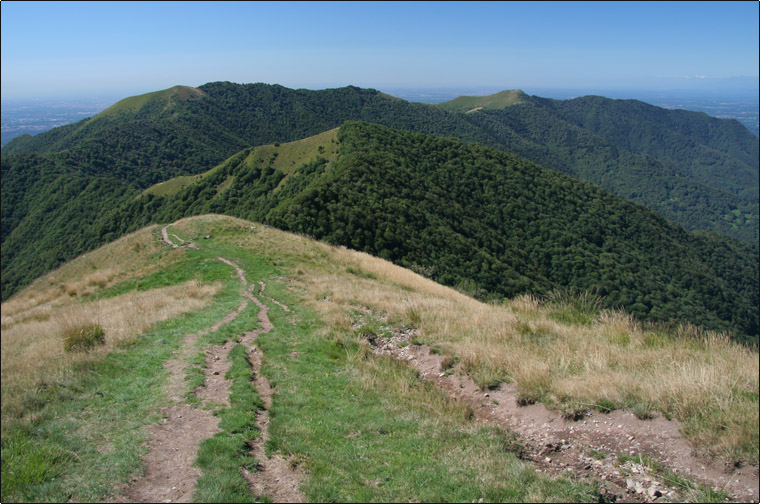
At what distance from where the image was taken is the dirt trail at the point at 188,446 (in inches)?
161

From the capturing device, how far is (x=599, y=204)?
8362cm

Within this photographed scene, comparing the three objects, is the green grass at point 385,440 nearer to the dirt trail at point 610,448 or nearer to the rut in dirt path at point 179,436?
the dirt trail at point 610,448

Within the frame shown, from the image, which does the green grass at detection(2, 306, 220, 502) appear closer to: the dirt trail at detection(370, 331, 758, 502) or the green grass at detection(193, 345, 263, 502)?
the green grass at detection(193, 345, 263, 502)

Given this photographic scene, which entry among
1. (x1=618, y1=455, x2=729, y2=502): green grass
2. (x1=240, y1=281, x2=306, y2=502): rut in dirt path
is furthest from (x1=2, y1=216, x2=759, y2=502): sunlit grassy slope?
(x1=618, y1=455, x2=729, y2=502): green grass

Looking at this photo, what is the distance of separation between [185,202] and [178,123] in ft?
372

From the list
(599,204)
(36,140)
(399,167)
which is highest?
(36,140)

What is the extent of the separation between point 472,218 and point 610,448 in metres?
63.3

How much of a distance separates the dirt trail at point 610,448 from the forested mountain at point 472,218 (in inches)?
1226

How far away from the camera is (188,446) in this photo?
5.03 meters

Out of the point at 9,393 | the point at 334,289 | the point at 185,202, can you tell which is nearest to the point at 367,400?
the point at 9,393

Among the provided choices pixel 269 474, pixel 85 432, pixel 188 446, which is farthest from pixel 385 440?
pixel 85 432

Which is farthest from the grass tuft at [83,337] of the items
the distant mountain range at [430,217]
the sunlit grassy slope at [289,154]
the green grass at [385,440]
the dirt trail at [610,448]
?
the sunlit grassy slope at [289,154]

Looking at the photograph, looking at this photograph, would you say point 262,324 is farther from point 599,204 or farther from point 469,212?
point 599,204

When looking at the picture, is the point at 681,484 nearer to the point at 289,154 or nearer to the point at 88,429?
the point at 88,429
